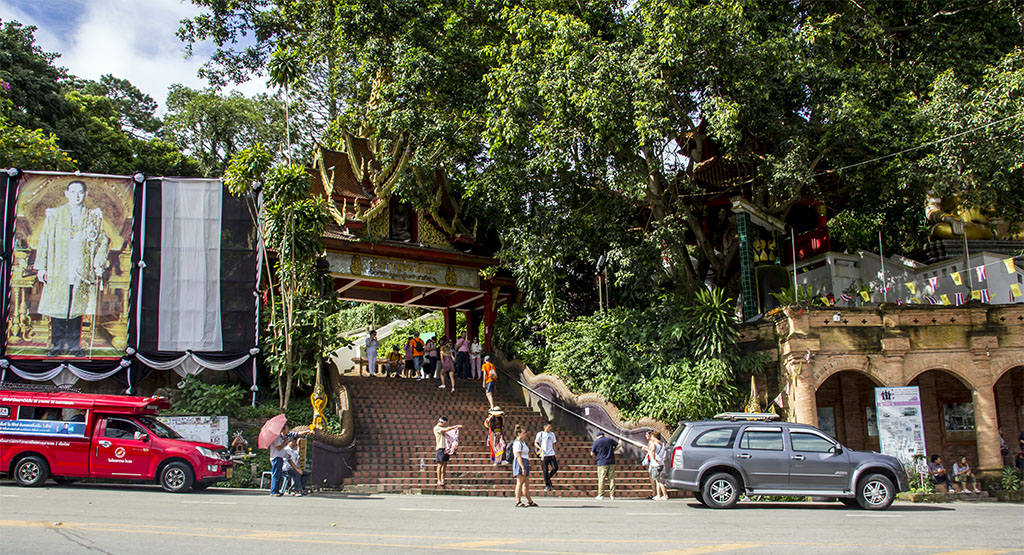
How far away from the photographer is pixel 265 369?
2303cm

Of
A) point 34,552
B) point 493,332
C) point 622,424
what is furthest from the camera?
point 493,332

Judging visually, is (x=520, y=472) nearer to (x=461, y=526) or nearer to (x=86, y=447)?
(x=461, y=526)

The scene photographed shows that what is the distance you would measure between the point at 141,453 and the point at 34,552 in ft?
25.7

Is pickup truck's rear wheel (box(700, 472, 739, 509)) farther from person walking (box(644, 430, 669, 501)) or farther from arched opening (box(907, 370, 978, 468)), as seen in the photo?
arched opening (box(907, 370, 978, 468))

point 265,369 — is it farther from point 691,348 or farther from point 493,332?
point 691,348

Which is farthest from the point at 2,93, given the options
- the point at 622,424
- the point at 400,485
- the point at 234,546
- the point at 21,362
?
the point at 234,546

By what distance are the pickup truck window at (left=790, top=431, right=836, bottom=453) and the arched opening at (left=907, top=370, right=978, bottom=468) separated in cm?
874

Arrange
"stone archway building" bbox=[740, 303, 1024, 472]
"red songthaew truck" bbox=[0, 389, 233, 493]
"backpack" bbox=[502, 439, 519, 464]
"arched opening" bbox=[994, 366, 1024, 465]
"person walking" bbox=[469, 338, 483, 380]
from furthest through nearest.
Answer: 1. "person walking" bbox=[469, 338, 483, 380]
2. "arched opening" bbox=[994, 366, 1024, 465]
3. "stone archway building" bbox=[740, 303, 1024, 472]
4. "backpack" bbox=[502, 439, 519, 464]
5. "red songthaew truck" bbox=[0, 389, 233, 493]

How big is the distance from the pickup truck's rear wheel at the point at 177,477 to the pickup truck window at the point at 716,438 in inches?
376

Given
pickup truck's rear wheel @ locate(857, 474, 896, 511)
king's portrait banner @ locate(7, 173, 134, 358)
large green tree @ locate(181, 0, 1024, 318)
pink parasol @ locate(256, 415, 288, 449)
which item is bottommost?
pickup truck's rear wheel @ locate(857, 474, 896, 511)

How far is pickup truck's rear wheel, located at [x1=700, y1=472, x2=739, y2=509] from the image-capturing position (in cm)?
1400

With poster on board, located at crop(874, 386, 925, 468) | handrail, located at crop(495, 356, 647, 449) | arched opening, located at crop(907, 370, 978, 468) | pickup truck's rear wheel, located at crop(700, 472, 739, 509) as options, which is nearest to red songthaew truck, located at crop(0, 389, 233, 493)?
handrail, located at crop(495, 356, 647, 449)

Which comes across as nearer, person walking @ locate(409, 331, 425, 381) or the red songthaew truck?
the red songthaew truck

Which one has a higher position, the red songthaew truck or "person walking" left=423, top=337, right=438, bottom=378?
"person walking" left=423, top=337, right=438, bottom=378
